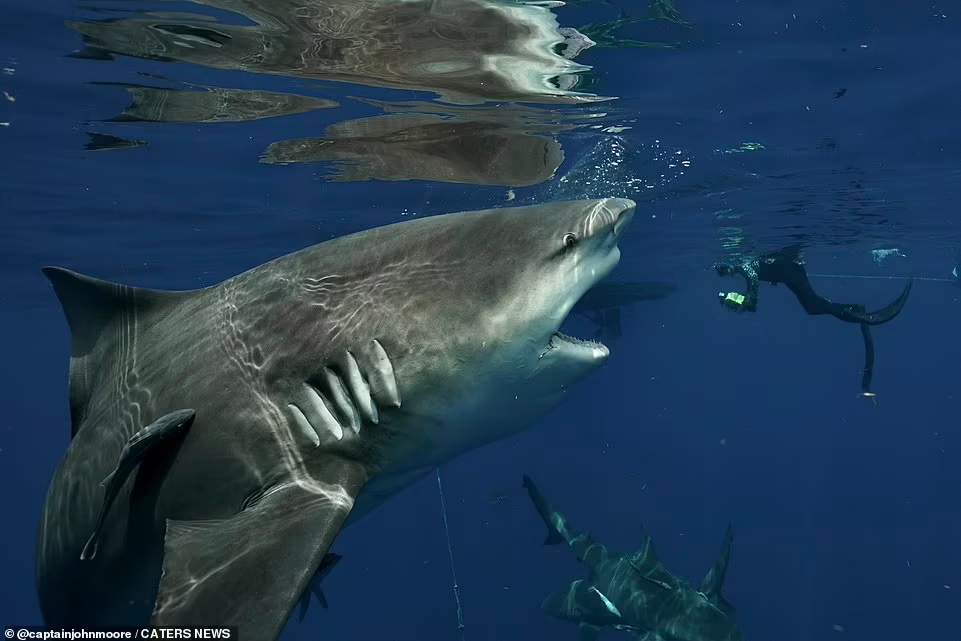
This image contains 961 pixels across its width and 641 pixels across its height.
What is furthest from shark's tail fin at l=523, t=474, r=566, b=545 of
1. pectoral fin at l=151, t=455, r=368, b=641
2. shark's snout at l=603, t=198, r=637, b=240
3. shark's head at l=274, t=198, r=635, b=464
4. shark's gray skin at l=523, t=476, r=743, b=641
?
pectoral fin at l=151, t=455, r=368, b=641

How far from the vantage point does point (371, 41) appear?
855cm

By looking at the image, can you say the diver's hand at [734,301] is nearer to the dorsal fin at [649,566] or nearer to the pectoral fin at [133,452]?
the dorsal fin at [649,566]

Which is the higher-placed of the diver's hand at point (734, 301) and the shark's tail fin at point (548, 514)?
the diver's hand at point (734, 301)

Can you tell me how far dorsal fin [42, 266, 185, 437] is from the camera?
4.10 meters

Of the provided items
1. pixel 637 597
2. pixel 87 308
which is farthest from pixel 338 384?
pixel 637 597

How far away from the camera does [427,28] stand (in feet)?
27.1

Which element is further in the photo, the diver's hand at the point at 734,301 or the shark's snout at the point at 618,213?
the diver's hand at the point at 734,301

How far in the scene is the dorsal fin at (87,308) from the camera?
410 centimetres

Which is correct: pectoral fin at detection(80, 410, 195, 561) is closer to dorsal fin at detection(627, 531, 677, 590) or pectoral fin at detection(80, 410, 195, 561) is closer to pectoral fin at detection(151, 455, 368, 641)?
pectoral fin at detection(151, 455, 368, 641)

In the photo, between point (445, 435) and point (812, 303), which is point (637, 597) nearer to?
point (812, 303)

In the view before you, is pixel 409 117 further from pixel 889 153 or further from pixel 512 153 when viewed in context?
pixel 889 153

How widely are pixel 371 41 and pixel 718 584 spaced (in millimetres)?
10147

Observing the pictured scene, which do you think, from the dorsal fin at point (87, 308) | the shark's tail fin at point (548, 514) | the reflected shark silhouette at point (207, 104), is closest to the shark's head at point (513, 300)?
the dorsal fin at point (87, 308)

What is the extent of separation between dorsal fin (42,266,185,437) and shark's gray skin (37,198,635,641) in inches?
19.8
